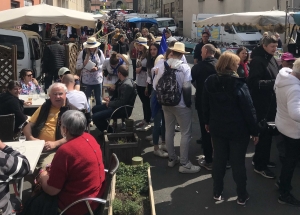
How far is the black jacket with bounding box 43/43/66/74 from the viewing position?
8.64 meters

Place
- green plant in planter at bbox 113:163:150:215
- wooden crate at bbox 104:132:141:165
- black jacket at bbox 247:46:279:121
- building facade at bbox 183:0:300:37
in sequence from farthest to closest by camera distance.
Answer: building facade at bbox 183:0:300:37, wooden crate at bbox 104:132:141:165, black jacket at bbox 247:46:279:121, green plant in planter at bbox 113:163:150:215

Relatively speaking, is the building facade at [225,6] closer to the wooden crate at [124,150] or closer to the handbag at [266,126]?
the handbag at [266,126]

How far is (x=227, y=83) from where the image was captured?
3666mm

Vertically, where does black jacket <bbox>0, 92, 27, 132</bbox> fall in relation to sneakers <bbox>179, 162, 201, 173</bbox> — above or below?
above

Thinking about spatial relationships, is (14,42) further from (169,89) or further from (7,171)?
(7,171)

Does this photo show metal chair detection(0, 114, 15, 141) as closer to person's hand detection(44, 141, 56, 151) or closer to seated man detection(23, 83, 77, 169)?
seated man detection(23, 83, 77, 169)

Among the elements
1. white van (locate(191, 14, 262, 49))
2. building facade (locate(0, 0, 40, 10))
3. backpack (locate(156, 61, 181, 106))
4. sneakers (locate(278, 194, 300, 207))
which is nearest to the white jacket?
sneakers (locate(278, 194, 300, 207))

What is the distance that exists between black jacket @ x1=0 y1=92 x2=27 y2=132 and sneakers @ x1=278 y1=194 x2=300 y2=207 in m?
3.35

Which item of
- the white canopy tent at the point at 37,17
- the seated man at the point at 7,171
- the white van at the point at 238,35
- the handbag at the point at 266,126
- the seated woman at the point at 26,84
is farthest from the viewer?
the white van at the point at 238,35

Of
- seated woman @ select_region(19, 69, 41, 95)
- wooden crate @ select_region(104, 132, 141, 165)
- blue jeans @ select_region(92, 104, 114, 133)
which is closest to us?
wooden crate @ select_region(104, 132, 141, 165)

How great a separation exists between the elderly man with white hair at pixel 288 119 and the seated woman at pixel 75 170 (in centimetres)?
198

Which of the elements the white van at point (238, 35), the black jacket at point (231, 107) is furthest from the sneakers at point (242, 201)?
the white van at point (238, 35)

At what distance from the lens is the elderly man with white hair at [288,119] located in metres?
3.58

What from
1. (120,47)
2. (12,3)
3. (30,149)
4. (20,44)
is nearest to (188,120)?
(30,149)
